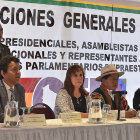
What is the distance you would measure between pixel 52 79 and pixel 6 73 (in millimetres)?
1765

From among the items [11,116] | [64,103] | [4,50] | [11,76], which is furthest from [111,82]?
[11,116]

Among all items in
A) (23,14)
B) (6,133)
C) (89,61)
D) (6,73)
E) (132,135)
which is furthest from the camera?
(89,61)

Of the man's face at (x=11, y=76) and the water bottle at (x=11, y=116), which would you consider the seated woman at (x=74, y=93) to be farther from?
the water bottle at (x=11, y=116)

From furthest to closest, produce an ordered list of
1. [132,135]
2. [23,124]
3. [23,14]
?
[23,14], [132,135], [23,124]

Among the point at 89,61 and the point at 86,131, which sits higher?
the point at 89,61

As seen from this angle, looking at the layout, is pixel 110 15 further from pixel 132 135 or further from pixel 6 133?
pixel 6 133

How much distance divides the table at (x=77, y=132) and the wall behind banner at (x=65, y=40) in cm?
230

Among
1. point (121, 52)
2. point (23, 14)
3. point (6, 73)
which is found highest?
point (23, 14)

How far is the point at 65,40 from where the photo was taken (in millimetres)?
5480

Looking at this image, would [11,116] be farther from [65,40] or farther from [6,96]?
[65,40]

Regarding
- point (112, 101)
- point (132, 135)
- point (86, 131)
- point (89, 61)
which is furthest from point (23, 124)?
point (89, 61)

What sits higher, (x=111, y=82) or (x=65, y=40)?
(x=65, y=40)

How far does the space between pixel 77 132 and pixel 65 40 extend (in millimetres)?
2755

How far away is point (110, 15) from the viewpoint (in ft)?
19.0
